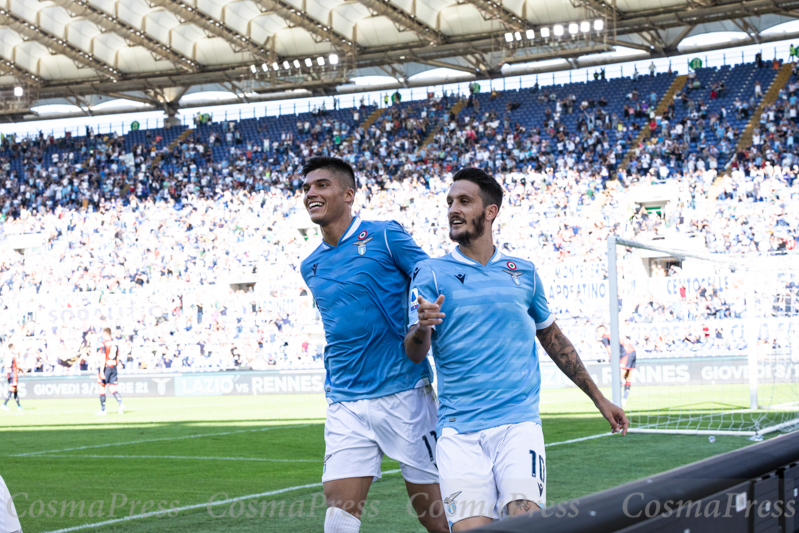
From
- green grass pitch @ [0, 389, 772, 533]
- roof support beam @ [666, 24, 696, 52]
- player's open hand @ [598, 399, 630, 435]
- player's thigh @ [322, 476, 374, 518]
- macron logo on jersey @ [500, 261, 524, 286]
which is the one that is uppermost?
roof support beam @ [666, 24, 696, 52]

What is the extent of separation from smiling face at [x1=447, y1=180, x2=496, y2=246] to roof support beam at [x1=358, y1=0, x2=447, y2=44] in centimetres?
3181

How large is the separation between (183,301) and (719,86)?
74.3ft

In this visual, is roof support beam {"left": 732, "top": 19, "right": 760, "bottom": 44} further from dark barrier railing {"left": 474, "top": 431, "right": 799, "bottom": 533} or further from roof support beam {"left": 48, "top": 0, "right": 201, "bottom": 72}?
dark barrier railing {"left": 474, "top": 431, "right": 799, "bottom": 533}

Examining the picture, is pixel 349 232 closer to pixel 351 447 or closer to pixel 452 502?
pixel 351 447

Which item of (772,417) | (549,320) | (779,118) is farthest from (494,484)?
(779,118)

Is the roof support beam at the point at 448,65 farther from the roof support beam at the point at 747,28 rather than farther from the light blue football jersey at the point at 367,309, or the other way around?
the light blue football jersey at the point at 367,309

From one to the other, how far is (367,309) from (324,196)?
662mm

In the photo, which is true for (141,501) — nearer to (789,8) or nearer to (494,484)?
(494,484)

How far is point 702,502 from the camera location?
3.20 m

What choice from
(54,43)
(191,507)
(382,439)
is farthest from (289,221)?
(382,439)

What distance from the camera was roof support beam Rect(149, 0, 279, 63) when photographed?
1404 inches

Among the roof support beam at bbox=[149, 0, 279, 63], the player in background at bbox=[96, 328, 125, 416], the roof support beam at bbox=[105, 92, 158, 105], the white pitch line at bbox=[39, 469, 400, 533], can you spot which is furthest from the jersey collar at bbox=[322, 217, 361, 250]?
the roof support beam at bbox=[105, 92, 158, 105]

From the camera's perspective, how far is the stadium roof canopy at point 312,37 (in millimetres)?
35062

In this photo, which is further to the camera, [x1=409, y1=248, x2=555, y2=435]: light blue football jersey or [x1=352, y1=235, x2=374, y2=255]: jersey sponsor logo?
[x1=352, y1=235, x2=374, y2=255]: jersey sponsor logo
